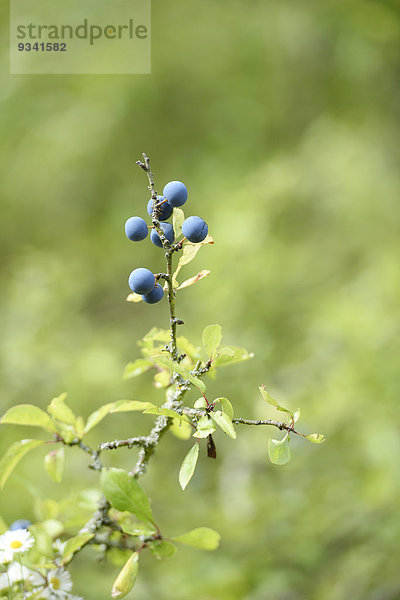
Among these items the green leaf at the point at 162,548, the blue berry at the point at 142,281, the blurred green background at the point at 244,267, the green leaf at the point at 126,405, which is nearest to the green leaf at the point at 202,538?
the green leaf at the point at 162,548

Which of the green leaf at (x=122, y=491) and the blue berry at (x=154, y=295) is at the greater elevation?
the blue berry at (x=154, y=295)

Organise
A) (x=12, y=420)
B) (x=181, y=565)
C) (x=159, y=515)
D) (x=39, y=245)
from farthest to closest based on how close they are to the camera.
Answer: (x=39, y=245) < (x=159, y=515) < (x=181, y=565) < (x=12, y=420)

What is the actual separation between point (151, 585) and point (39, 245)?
5.39 feet

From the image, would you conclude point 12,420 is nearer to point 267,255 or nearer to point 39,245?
point 267,255

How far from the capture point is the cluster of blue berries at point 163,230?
0.38 meters

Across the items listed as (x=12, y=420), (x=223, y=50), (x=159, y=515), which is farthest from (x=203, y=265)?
(x=223, y=50)

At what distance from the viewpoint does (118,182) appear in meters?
2.25

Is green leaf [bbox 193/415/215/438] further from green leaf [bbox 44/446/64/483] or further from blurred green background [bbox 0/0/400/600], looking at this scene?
blurred green background [bbox 0/0/400/600]

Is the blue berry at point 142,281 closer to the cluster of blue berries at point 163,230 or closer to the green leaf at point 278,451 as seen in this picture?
the cluster of blue berries at point 163,230

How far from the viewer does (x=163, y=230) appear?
408 millimetres

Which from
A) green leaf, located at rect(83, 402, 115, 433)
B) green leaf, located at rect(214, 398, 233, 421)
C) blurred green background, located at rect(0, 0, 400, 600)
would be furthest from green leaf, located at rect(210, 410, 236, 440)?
A: blurred green background, located at rect(0, 0, 400, 600)

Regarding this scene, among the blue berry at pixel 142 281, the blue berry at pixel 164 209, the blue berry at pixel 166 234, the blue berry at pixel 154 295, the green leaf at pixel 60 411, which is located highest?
the blue berry at pixel 164 209

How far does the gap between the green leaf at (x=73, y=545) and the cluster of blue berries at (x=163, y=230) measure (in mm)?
209

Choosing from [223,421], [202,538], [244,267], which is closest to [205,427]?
[223,421]
